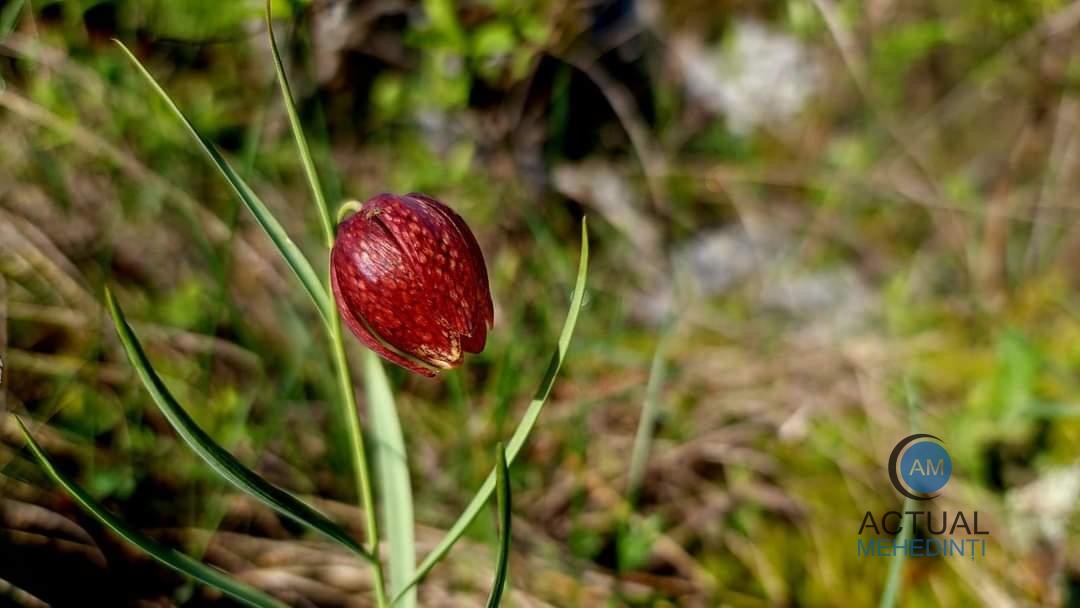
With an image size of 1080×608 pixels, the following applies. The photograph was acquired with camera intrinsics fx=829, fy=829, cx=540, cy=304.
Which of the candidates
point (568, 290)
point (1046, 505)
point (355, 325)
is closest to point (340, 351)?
point (355, 325)

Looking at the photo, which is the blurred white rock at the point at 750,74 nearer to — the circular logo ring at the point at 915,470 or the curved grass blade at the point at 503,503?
the circular logo ring at the point at 915,470

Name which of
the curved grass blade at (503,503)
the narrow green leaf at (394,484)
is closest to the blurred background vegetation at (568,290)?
the narrow green leaf at (394,484)

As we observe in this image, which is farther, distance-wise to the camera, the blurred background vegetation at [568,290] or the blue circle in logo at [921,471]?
the blue circle in logo at [921,471]

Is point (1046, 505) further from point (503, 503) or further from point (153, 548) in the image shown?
point (153, 548)

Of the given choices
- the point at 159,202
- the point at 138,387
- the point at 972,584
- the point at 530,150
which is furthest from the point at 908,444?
the point at 159,202

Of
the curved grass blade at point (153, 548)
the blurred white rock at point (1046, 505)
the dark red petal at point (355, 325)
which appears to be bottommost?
the curved grass blade at point (153, 548)

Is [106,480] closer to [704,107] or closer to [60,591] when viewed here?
[60,591]
